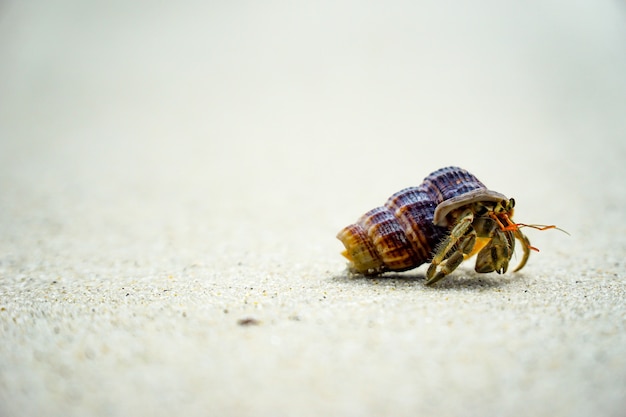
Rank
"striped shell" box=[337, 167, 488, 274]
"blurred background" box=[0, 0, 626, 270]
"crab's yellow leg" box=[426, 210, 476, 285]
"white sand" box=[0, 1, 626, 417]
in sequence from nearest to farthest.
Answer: "white sand" box=[0, 1, 626, 417], "crab's yellow leg" box=[426, 210, 476, 285], "striped shell" box=[337, 167, 488, 274], "blurred background" box=[0, 0, 626, 270]

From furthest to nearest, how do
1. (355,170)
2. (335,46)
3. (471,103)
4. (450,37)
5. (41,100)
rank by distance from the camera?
(41,100)
(335,46)
(471,103)
(450,37)
(355,170)

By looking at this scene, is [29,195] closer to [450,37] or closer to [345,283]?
[345,283]

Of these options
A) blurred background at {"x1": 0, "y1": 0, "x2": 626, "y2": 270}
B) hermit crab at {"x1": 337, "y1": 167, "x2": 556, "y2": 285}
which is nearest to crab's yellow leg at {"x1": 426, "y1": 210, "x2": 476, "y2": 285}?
hermit crab at {"x1": 337, "y1": 167, "x2": 556, "y2": 285}

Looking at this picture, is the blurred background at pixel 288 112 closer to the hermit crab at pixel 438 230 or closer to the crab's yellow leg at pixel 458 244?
the hermit crab at pixel 438 230

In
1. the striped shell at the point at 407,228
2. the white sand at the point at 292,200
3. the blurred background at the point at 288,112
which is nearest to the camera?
the white sand at the point at 292,200

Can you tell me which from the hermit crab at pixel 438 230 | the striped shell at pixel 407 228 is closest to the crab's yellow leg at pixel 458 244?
the hermit crab at pixel 438 230

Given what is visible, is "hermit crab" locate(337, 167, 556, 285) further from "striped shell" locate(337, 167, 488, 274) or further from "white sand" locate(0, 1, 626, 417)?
"white sand" locate(0, 1, 626, 417)

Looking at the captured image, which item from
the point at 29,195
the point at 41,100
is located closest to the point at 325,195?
the point at 29,195
